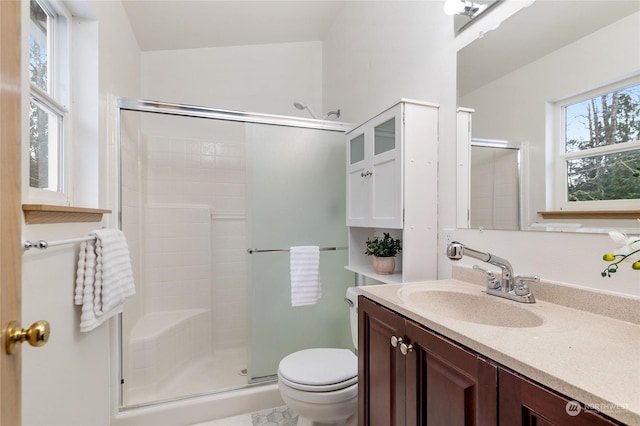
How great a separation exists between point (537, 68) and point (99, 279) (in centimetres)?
191

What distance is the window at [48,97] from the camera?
1.14 meters

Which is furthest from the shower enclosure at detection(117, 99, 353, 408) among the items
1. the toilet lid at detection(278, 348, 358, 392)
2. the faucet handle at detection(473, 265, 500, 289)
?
the faucet handle at detection(473, 265, 500, 289)

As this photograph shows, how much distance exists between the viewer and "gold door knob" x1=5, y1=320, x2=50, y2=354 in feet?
1.80

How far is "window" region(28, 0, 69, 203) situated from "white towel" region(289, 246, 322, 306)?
1.25m

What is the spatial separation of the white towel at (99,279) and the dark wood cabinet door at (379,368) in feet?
3.61

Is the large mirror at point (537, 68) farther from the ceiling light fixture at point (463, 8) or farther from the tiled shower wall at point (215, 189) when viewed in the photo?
the tiled shower wall at point (215, 189)

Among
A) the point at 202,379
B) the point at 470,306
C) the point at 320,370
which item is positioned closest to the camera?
the point at 470,306

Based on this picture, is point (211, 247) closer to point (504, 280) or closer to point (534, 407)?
point (504, 280)

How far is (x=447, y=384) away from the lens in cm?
72

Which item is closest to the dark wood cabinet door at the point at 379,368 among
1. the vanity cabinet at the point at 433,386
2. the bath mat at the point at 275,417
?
the vanity cabinet at the point at 433,386

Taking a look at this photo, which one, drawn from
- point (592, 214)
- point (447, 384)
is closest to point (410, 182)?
point (592, 214)

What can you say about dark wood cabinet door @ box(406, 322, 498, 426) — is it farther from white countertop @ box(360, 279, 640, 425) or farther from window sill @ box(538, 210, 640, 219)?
A: window sill @ box(538, 210, 640, 219)

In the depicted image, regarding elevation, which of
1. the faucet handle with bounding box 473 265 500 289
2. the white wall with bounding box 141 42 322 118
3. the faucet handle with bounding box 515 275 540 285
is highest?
the white wall with bounding box 141 42 322 118

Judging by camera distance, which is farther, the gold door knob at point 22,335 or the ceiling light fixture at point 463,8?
the ceiling light fixture at point 463,8
